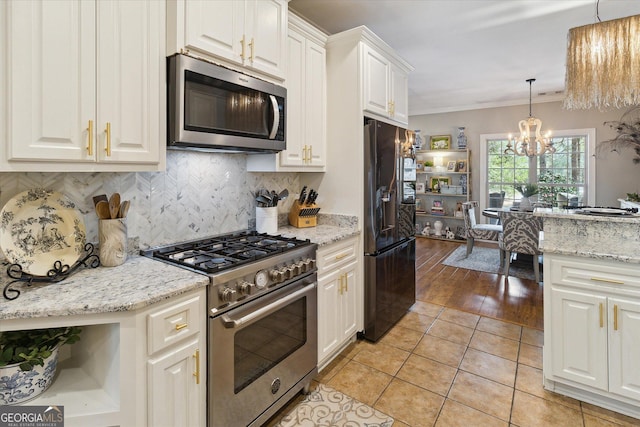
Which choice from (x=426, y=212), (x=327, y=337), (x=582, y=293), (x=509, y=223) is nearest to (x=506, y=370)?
(x=582, y=293)

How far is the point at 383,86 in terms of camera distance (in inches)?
113

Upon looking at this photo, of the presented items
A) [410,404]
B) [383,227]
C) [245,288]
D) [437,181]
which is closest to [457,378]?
[410,404]

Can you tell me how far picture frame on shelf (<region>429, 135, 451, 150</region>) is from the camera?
688 centimetres

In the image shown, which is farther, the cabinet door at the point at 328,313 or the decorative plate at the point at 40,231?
the cabinet door at the point at 328,313

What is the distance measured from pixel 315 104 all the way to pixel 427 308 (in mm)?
2320

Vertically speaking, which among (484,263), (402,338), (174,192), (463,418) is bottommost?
(463,418)

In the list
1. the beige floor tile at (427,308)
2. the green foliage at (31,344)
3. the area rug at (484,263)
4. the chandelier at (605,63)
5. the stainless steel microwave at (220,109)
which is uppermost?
the chandelier at (605,63)

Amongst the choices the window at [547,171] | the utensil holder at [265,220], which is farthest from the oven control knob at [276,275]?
the window at [547,171]

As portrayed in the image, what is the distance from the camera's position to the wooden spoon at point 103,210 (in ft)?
5.18

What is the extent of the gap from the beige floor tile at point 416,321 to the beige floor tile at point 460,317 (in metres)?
0.16

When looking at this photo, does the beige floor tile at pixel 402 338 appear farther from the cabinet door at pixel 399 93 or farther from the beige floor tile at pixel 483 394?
the cabinet door at pixel 399 93

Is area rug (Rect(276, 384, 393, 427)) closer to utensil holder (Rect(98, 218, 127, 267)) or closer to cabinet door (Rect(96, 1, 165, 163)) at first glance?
utensil holder (Rect(98, 218, 127, 267))

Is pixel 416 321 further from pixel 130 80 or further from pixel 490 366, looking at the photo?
pixel 130 80

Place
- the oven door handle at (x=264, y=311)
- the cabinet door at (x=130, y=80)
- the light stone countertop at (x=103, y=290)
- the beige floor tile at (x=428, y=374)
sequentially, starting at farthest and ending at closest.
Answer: the beige floor tile at (x=428, y=374)
the oven door handle at (x=264, y=311)
the cabinet door at (x=130, y=80)
the light stone countertop at (x=103, y=290)
